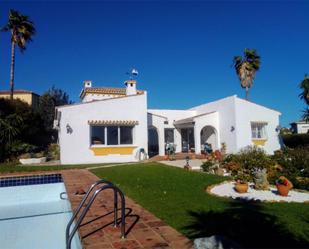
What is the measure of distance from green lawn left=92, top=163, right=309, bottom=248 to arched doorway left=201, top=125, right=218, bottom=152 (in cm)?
2334

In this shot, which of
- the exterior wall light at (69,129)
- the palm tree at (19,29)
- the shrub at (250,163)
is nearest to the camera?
the shrub at (250,163)

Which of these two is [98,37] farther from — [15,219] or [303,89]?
[303,89]

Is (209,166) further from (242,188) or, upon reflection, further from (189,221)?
(189,221)

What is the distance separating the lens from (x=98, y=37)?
28375mm

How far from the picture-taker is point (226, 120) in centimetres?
3334

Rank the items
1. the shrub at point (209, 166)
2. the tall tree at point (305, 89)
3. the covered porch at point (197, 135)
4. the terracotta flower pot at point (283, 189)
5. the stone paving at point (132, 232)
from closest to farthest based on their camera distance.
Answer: the stone paving at point (132, 232), the terracotta flower pot at point (283, 189), the shrub at point (209, 166), the covered porch at point (197, 135), the tall tree at point (305, 89)

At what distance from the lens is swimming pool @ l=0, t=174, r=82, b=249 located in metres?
8.16

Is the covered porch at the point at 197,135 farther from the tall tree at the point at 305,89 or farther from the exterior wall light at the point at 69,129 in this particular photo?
the tall tree at the point at 305,89

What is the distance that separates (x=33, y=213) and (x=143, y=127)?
61.5 feet

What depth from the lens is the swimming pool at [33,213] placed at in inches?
321

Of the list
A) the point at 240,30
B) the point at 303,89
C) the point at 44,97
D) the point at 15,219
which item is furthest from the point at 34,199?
the point at 44,97

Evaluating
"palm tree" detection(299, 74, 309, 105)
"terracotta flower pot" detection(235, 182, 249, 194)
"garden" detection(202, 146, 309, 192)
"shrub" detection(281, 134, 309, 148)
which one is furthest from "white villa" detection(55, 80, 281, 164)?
"terracotta flower pot" detection(235, 182, 249, 194)

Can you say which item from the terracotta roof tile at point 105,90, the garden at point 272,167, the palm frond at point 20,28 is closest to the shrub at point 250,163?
the garden at point 272,167

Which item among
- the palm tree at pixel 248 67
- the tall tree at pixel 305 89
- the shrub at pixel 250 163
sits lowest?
the shrub at pixel 250 163
